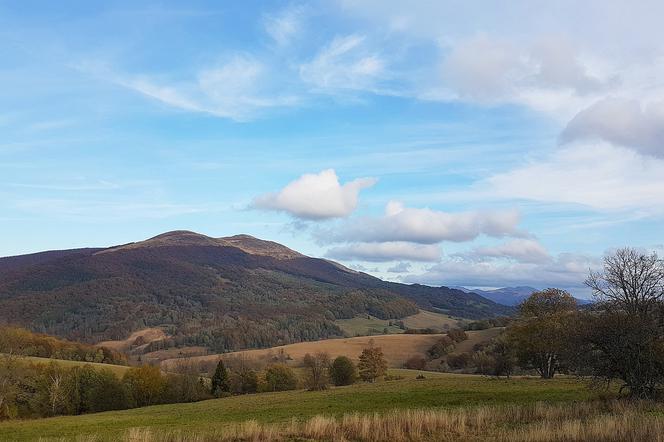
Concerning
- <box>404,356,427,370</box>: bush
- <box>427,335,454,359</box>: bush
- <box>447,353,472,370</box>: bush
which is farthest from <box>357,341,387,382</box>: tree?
<box>427,335,454,359</box>: bush

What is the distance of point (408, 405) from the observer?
37875mm

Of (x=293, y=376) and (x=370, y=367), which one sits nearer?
(x=370, y=367)

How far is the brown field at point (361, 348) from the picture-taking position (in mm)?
144875

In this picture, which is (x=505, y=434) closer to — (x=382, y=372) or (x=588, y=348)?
(x=588, y=348)

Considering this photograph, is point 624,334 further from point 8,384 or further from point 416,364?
point 416,364

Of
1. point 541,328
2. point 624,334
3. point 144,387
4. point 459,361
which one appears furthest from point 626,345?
point 459,361

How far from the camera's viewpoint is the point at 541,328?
2283 inches

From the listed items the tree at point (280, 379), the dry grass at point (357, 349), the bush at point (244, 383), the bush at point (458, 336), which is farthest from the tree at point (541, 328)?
the dry grass at point (357, 349)

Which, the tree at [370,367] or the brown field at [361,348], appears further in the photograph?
the brown field at [361,348]

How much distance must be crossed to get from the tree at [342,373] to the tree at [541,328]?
2905 cm

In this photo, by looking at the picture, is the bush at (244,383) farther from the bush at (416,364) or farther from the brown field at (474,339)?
the brown field at (474,339)

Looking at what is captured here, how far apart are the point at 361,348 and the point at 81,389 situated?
99.9 m

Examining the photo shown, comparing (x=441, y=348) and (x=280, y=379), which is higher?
(x=280, y=379)

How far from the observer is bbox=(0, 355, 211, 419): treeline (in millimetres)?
66350
